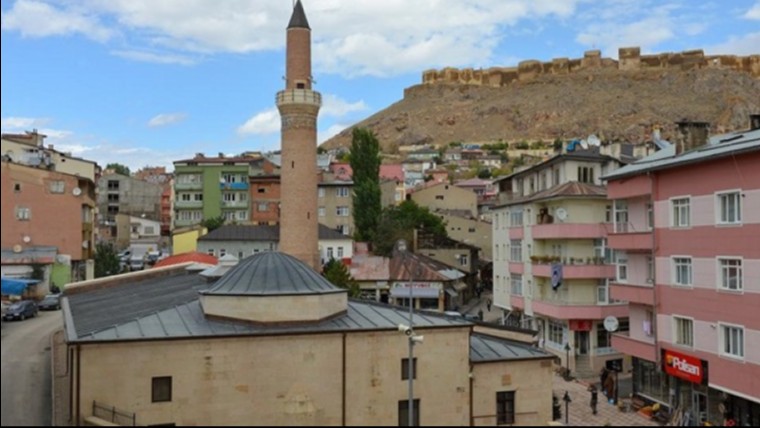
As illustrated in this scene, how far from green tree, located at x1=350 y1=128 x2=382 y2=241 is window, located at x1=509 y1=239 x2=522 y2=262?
2270cm

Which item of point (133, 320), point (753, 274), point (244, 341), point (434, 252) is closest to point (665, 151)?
point (753, 274)

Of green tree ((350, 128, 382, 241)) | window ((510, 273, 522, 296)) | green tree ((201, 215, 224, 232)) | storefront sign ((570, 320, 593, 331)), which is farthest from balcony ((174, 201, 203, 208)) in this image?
storefront sign ((570, 320, 593, 331))

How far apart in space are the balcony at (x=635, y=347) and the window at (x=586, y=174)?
10.2m

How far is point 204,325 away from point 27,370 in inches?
205

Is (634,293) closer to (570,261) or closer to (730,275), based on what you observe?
(730,275)

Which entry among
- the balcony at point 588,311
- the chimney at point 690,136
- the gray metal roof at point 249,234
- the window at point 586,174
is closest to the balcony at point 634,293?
the balcony at point 588,311

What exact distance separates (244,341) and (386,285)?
36.0 meters

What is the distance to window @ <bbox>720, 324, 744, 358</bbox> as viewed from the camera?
24.5m

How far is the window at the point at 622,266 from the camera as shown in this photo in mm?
32250

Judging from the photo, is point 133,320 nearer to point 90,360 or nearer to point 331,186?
point 90,360

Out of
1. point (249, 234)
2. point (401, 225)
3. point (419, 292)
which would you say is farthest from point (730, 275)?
point (249, 234)

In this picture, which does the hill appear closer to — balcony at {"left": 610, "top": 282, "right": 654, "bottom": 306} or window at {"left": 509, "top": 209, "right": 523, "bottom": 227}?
window at {"left": 509, "top": 209, "right": 523, "bottom": 227}

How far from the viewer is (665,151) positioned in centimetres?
3278

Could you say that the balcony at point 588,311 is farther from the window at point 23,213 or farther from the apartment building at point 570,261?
the window at point 23,213
